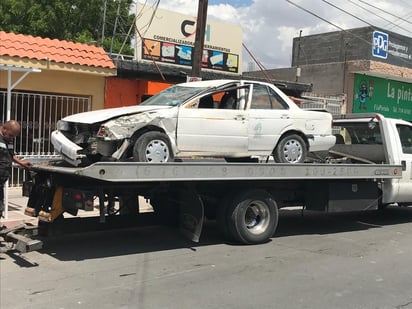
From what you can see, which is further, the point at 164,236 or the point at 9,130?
the point at 164,236

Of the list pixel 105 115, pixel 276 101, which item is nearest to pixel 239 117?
pixel 276 101

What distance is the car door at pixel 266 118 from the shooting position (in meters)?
8.49

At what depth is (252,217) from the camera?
8.33m

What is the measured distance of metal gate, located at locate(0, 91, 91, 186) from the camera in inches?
522

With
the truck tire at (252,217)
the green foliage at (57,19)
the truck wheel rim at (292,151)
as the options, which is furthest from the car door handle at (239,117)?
the green foliage at (57,19)

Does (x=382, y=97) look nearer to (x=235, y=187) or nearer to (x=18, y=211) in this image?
(x=235, y=187)

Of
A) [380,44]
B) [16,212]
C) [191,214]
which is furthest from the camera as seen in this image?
[380,44]

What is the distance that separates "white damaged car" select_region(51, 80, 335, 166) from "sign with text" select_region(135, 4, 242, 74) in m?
9.98

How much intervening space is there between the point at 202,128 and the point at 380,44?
2027cm

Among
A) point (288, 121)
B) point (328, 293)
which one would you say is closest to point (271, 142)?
point (288, 121)

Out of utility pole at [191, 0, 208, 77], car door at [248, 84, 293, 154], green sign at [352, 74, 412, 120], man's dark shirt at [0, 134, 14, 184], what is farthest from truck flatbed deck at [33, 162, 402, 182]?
green sign at [352, 74, 412, 120]

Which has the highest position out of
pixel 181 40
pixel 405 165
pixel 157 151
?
pixel 181 40

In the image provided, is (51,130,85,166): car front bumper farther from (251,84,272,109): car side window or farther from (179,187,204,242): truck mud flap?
(251,84,272,109): car side window

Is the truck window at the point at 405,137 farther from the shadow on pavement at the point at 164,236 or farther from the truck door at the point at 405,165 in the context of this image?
the shadow on pavement at the point at 164,236
